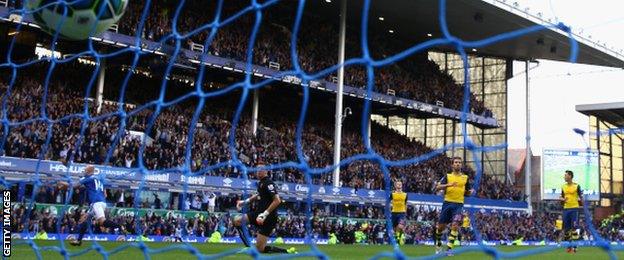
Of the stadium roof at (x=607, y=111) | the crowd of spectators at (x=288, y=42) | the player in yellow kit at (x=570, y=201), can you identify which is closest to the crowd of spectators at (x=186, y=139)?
the crowd of spectators at (x=288, y=42)

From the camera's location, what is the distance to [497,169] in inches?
1994

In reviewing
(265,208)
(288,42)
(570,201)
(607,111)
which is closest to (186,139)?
(288,42)

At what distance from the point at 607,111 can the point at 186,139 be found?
37562 mm

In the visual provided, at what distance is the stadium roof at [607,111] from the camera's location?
165ft

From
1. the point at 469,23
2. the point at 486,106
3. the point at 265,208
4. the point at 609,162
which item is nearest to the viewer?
the point at 265,208

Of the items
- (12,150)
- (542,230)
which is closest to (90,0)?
(12,150)

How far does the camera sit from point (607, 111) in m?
52.1

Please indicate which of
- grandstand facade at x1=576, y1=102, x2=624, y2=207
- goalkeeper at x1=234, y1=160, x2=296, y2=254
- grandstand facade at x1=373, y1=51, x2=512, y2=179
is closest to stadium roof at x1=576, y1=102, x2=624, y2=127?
grandstand facade at x1=576, y1=102, x2=624, y2=207

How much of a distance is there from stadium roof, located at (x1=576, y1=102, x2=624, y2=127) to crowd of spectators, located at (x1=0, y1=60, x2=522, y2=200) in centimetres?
1319

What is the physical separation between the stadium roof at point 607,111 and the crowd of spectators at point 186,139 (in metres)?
13.2

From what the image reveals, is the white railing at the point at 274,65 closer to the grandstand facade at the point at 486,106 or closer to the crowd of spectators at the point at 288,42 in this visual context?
the crowd of spectators at the point at 288,42

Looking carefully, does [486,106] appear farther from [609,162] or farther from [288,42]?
[288,42]

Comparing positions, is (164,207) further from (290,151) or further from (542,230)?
(542,230)

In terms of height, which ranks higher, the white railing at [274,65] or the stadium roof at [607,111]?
the stadium roof at [607,111]
